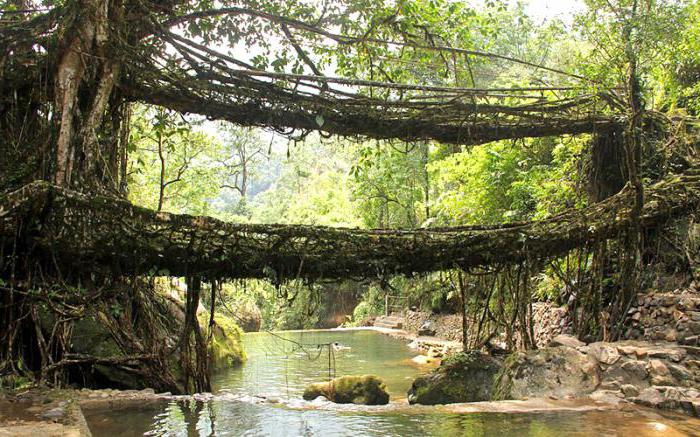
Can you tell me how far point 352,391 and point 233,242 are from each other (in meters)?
4.07

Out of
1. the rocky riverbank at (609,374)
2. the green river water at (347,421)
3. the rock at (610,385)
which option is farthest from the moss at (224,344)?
the rock at (610,385)

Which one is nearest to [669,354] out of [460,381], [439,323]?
[460,381]

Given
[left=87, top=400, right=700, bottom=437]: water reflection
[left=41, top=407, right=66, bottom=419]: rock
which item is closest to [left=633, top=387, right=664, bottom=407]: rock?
[left=87, top=400, right=700, bottom=437]: water reflection

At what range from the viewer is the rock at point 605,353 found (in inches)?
253

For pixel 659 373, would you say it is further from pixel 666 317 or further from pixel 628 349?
pixel 666 317

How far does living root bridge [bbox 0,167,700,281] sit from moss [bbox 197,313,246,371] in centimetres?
632

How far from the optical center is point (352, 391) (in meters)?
8.47

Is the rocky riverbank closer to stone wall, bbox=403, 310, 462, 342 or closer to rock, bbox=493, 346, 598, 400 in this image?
rock, bbox=493, 346, 598, 400

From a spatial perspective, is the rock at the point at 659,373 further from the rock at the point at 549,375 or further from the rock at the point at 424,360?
the rock at the point at 424,360

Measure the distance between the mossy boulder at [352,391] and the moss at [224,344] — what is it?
355 centimetres

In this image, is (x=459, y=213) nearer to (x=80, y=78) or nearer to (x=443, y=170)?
(x=443, y=170)

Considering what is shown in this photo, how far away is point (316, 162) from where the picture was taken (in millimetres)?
48156

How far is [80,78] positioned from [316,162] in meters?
42.7

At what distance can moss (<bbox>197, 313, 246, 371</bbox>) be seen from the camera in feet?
39.1
